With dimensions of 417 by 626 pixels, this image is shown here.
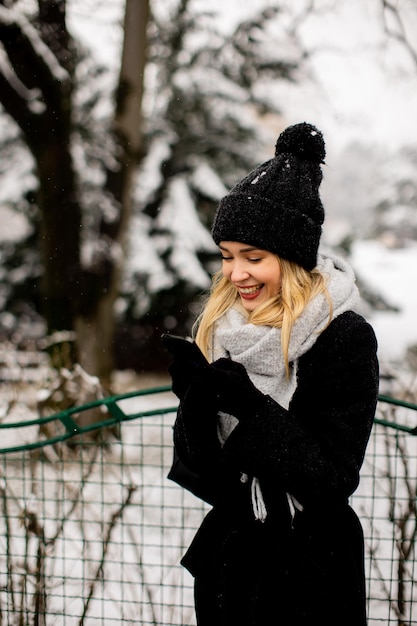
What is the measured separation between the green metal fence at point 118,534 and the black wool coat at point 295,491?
23.9 inches

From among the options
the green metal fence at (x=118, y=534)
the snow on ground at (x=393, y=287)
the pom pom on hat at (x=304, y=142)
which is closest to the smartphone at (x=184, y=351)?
the pom pom on hat at (x=304, y=142)

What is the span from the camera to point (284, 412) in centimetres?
138

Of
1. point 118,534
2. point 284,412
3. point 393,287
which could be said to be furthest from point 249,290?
point 393,287

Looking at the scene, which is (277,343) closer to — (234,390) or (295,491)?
(234,390)

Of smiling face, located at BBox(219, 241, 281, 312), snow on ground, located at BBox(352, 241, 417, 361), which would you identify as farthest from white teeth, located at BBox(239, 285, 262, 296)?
snow on ground, located at BBox(352, 241, 417, 361)

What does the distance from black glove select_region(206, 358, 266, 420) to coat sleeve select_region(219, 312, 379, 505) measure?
2 cm

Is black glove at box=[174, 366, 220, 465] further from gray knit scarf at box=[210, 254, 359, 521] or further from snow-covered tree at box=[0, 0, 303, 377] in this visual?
snow-covered tree at box=[0, 0, 303, 377]

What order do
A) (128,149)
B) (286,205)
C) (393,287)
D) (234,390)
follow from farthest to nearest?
(393,287)
(128,149)
(286,205)
(234,390)

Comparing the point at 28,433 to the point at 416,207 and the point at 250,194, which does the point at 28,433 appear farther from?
the point at 416,207

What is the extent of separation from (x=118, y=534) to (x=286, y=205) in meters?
2.90

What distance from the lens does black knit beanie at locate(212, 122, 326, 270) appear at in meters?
1.47

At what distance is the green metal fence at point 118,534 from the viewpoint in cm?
227

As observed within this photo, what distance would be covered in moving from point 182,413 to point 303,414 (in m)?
0.30

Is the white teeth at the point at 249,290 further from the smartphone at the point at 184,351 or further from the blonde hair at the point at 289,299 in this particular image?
the smartphone at the point at 184,351
